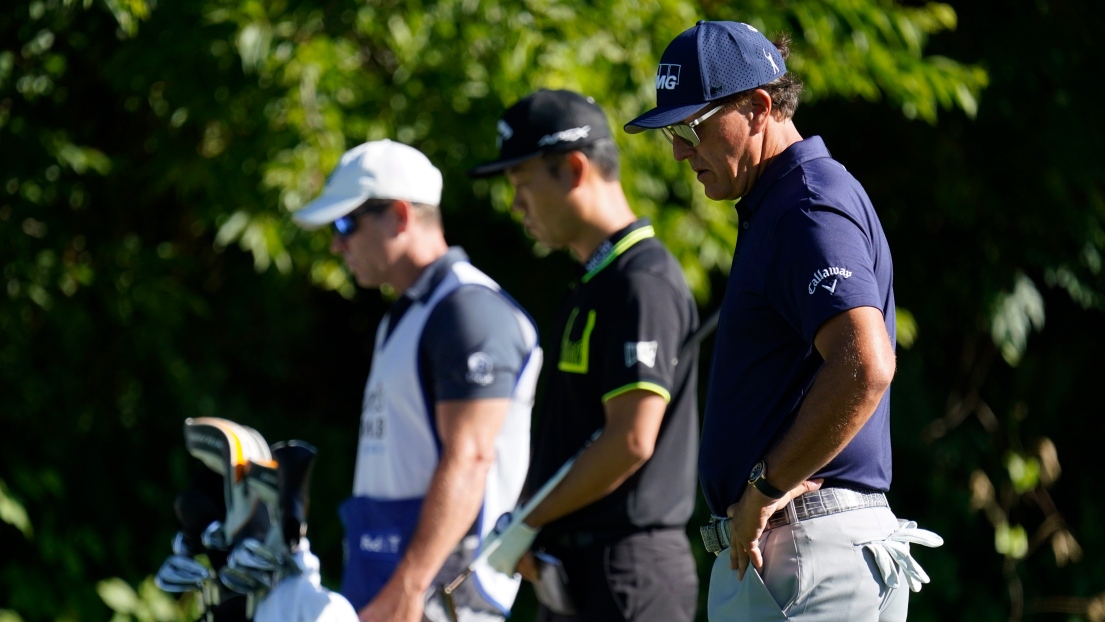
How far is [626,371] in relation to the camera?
2787 millimetres

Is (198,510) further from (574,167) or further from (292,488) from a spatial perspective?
(574,167)

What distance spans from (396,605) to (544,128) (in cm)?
119

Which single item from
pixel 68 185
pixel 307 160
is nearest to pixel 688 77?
pixel 307 160

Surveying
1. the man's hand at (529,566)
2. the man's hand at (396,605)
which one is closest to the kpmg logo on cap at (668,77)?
the man's hand at (529,566)

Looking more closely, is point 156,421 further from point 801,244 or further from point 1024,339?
point 801,244

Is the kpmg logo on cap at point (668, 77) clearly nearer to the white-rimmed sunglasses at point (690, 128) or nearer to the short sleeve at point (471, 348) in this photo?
the white-rimmed sunglasses at point (690, 128)

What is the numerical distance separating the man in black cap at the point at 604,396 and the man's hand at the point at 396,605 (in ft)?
0.66

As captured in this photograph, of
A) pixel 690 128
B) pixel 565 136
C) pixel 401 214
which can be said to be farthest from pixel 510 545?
pixel 690 128

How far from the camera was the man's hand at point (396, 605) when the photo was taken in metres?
2.80

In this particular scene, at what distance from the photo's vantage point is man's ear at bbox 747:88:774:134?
2.21 meters

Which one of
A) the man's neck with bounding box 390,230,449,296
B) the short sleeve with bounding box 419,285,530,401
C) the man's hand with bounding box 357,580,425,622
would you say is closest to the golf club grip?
the man's hand with bounding box 357,580,425,622

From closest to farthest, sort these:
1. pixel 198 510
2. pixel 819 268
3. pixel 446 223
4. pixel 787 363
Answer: pixel 819 268, pixel 787 363, pixel 198 510, pixel 446 223

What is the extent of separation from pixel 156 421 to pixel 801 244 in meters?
5.22

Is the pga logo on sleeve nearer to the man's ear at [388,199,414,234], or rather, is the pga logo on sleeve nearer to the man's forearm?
the man's forearm
